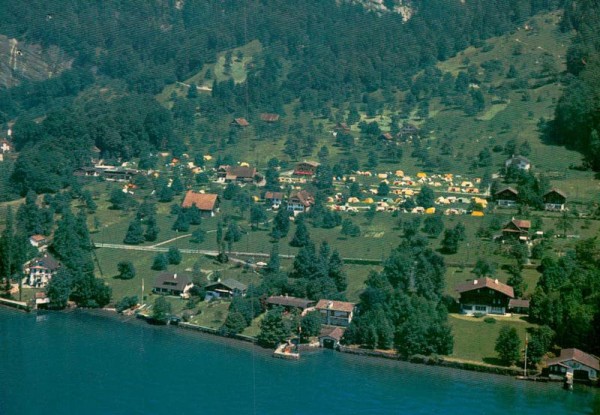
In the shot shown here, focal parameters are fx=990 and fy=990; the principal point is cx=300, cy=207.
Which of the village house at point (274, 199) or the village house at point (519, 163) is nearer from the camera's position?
the village house at point (274, 199)

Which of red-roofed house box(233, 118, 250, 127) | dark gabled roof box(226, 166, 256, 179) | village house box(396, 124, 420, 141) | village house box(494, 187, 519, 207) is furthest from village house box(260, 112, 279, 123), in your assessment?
village house box(494, 187, 519, 207)

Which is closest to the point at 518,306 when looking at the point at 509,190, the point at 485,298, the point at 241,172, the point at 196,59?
the point at 485,298

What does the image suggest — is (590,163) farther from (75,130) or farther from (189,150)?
(75,130)

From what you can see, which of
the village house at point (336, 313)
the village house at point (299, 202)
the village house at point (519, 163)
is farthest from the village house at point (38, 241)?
the village house at point (519, 163)

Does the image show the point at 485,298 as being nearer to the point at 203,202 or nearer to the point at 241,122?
the point at 203,202

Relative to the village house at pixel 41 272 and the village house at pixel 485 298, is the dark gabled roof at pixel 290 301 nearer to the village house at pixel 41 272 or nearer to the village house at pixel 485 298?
the village house at pixel 485 298

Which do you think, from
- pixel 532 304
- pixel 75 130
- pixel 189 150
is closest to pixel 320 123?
pixel 189 150

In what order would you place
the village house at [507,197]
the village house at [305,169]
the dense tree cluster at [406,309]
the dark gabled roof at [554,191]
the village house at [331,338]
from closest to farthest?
the dense tree cluster at [406,309], the village house at [331,338], the dark gabled roof at [554,191], the village house at [507,197], the village house at [305,169]
